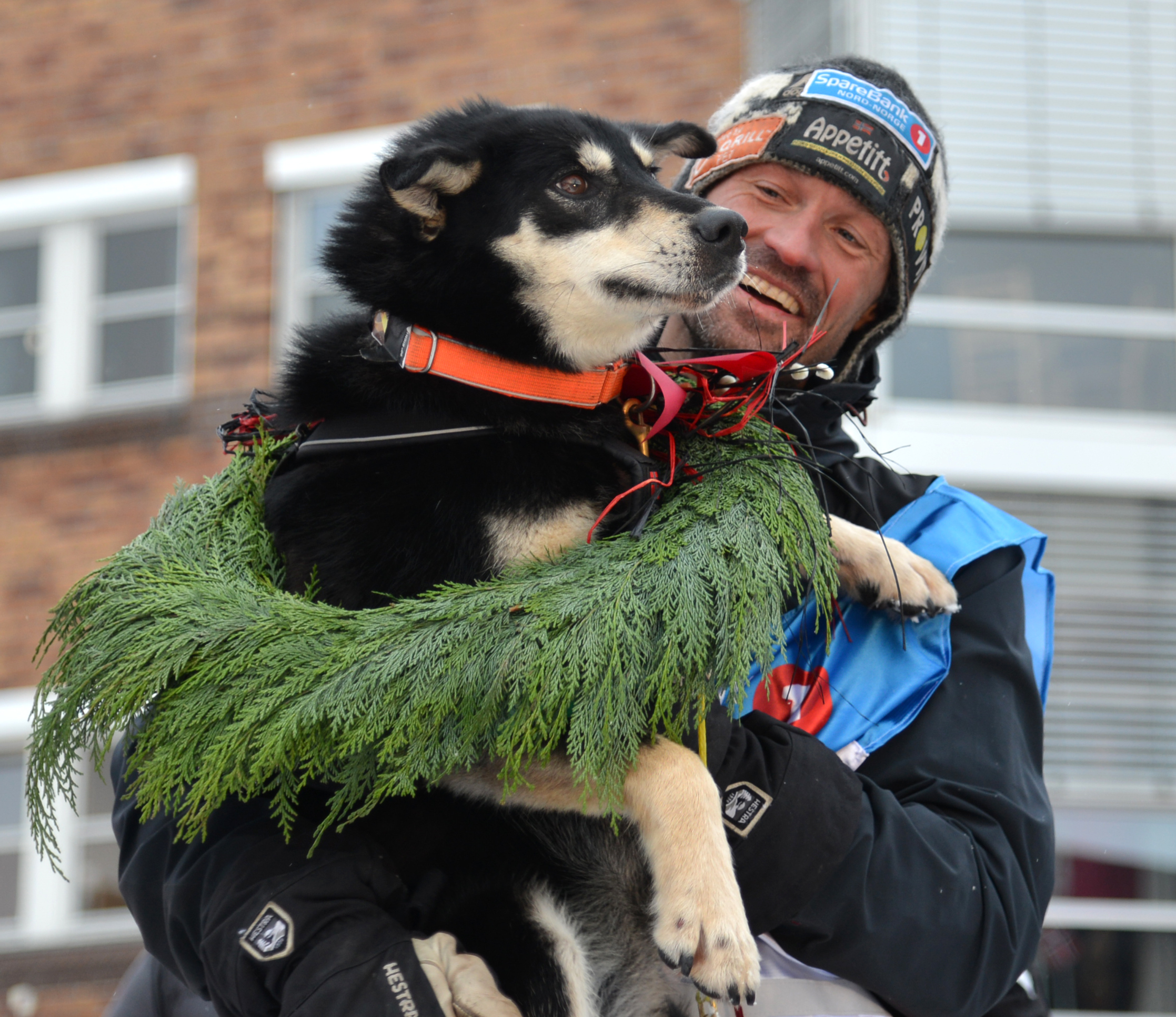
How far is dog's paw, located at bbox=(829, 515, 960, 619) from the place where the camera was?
6.84ft

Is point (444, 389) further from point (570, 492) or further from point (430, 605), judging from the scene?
point (430, 605)

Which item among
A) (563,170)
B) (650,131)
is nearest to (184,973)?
(563,170)

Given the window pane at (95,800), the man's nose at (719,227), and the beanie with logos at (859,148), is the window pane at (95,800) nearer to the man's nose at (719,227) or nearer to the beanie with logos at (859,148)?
the beanie with logos at (859,148)

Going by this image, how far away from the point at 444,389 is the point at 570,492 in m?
0.29

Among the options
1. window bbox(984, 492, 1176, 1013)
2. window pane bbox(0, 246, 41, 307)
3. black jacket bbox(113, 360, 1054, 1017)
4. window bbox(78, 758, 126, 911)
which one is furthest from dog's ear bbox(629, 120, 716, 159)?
window pane bbox(0, 246, 41, 307)

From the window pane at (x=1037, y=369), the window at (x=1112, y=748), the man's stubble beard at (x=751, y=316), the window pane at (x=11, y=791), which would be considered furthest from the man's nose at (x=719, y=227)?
the window pane at (x=11, y=791)

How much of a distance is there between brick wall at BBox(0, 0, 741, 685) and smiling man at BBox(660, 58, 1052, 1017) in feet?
17.6

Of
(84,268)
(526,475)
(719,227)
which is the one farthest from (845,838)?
(84,268)

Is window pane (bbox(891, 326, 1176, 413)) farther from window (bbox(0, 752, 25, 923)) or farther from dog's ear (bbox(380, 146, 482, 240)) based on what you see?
window (bbox(0, 752, 25, 923))

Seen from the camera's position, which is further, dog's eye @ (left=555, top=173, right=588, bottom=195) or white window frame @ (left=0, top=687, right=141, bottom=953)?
white window frame @ (left=0, top=687, right=141, bottom=953)

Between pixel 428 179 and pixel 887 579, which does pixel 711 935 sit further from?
pixel 428 179

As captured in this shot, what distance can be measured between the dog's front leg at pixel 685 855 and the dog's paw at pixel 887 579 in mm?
506

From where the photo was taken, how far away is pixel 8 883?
8125mm

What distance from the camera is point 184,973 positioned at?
6.55 ft
